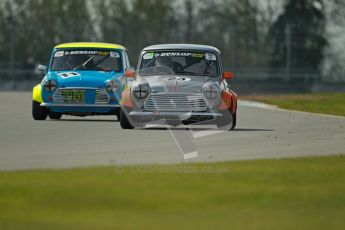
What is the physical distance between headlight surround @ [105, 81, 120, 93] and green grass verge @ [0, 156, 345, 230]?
8.26m

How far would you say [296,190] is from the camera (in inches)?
404

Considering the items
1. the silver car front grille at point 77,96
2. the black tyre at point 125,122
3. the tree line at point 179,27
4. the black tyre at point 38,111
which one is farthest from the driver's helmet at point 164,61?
the tree line at point 179,27

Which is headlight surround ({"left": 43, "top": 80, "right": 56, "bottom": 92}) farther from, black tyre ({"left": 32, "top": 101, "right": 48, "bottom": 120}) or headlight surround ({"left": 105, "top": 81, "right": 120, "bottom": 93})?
headlight surround ({"left": 105, "top": 81, "right": 120, "bottom": 93})

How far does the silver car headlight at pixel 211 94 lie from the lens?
1786cm

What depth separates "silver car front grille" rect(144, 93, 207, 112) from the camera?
17.8 meters

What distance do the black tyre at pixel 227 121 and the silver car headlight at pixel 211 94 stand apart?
0.89 ft

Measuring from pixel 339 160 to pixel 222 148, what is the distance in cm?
203

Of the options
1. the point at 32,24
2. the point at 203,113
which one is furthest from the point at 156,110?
the point at 32,24

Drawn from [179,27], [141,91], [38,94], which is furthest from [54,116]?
[179,27]

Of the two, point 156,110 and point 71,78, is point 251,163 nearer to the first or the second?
point 156,110

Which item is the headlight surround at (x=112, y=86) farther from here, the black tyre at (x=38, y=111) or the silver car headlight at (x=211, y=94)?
the silver car headlight at (x=211, y=94)

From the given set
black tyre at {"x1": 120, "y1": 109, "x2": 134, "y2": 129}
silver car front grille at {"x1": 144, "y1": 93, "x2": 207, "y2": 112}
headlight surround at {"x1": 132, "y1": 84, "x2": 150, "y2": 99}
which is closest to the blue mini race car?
black tyre at {"x1": 120, "y1": 109, "x2": 134, "y2": 129}

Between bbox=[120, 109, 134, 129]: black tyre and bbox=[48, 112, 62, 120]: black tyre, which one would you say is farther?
bbox=[48, 112, 62, 120]: black tyre

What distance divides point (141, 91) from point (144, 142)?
2.53 metres
